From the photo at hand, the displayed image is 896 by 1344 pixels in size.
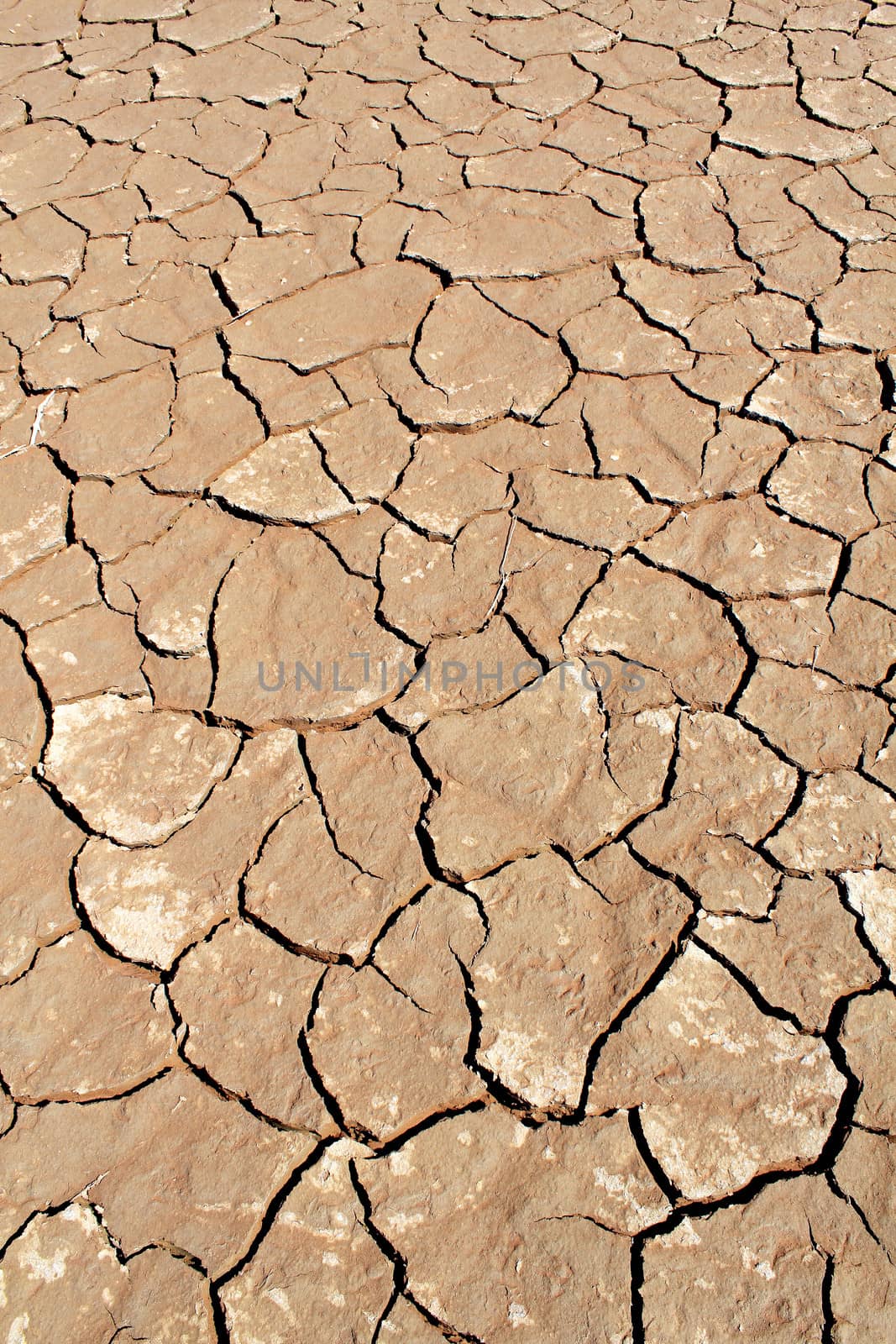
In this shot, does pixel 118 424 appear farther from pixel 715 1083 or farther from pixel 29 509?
pixel 715 1083

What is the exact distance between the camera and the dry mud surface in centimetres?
137

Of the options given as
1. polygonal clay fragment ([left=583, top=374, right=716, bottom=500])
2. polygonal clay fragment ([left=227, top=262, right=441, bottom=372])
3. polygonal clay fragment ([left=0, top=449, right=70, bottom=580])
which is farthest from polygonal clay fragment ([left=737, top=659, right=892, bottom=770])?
polygonal clay fragment ([left=0, top=449, right=70, bottom=580])

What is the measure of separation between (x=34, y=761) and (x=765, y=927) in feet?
4.56

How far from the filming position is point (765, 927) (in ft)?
5.30

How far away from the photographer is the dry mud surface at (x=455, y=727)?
137cm

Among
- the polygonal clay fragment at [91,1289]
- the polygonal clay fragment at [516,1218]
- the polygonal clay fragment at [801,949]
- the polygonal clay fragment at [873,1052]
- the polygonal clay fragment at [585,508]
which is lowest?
the polygonal clay fragment at [91,1289]

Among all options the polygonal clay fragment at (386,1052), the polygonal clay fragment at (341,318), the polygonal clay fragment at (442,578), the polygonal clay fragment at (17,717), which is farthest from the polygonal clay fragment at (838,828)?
the polygonal clay fragment at (341,318)

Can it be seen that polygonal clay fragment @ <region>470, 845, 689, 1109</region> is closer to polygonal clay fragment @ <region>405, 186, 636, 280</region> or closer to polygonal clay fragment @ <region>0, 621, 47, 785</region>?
polygonal clay fragment @ <region>0, 621, 47, 785</region>

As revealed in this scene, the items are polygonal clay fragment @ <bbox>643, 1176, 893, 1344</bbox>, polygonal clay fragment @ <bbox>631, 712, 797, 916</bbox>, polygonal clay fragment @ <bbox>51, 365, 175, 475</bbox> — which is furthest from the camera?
polygonal clay fragment @ <bbox>51, 365, 175, 475</bbox>

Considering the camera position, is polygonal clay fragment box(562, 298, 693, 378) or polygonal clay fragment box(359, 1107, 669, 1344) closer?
polygonal clay fragment box(359, 1107, 669, 1344)

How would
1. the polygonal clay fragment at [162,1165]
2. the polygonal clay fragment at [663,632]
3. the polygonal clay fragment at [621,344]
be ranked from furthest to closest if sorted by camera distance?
the polygonal clay fragment at [621,344]
the polygonal clay fragment at [663,632]
the polygonal clay fragment at [162,1165]

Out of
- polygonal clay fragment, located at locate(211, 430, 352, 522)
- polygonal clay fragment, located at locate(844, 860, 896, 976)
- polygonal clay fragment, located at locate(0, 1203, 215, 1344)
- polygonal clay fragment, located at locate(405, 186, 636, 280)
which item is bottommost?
polygonal clay fragment, located at locate(0, 1203, 215, 1344)

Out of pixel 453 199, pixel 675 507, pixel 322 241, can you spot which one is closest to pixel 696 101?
pixel 453 199

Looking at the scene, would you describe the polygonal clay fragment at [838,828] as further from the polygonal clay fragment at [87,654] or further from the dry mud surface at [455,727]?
the polygonal clay fragment at [87,654]
